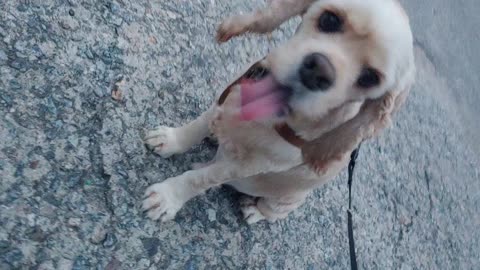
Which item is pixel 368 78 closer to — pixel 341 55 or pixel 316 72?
pixel 341 55

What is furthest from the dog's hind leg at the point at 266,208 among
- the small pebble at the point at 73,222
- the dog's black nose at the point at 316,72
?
the dog's black nose at the point at 316,72

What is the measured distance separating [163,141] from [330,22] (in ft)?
3.78

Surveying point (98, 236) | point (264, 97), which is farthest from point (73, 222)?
point (264, 97)

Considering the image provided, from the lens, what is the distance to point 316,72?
2076 millimetres

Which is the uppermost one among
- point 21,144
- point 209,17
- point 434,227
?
point 21,144

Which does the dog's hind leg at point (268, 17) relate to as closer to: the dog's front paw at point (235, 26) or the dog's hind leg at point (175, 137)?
the dog's front paw at point (235, 26)

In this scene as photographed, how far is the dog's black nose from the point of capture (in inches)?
82.0

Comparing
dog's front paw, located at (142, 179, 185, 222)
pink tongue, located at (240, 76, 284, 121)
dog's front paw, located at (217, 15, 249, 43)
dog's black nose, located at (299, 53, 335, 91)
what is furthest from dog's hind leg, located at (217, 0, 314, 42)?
dog's front paw, located at (142, 179, 185, 222)

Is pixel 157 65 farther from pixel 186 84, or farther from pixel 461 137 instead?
pixel 461 137

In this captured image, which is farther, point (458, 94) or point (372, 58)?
point (458, 94)

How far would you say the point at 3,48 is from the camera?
2.76 m

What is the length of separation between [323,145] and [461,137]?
339cm

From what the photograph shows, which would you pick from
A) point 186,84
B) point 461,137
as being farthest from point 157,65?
point 461,137

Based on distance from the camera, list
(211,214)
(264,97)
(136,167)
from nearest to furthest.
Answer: (264,97) → (136,167) → (211,214)
